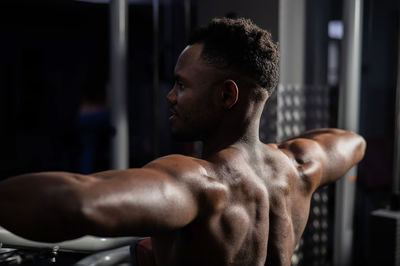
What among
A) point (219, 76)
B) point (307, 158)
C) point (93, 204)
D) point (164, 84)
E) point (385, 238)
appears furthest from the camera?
point (164, 84)

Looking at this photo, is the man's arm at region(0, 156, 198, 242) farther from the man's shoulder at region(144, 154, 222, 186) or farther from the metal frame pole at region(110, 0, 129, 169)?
the metal frame pole at region(110, 0, 129, 169)

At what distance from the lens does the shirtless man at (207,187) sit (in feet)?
1.71

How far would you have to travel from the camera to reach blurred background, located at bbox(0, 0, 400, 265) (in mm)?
1748

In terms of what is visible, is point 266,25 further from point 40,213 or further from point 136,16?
point 136,16

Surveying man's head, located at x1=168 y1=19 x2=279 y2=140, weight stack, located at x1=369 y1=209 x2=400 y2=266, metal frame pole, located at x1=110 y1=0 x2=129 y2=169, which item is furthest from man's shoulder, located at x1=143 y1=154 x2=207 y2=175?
weight stack, located at x1=369 y1=209 x2=400 y2=266

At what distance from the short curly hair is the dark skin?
2 cm

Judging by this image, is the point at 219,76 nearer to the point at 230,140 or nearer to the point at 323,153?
the point at 230,140

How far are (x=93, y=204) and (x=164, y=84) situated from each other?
75.9 inches

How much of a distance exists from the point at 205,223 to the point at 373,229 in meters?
1.30

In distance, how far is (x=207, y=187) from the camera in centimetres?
67

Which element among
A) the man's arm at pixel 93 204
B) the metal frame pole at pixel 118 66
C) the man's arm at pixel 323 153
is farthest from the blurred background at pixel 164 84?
the man's arm at pixel 93 204

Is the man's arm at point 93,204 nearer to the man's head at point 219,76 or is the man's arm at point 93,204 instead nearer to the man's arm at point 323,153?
the man's head at point 219,76

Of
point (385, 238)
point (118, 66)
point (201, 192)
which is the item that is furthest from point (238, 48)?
point (385, 238)

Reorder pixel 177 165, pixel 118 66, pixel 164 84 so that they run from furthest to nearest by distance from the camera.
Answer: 1. pixel 164 84
2. pixel 118 66
3. pixel 177 165
